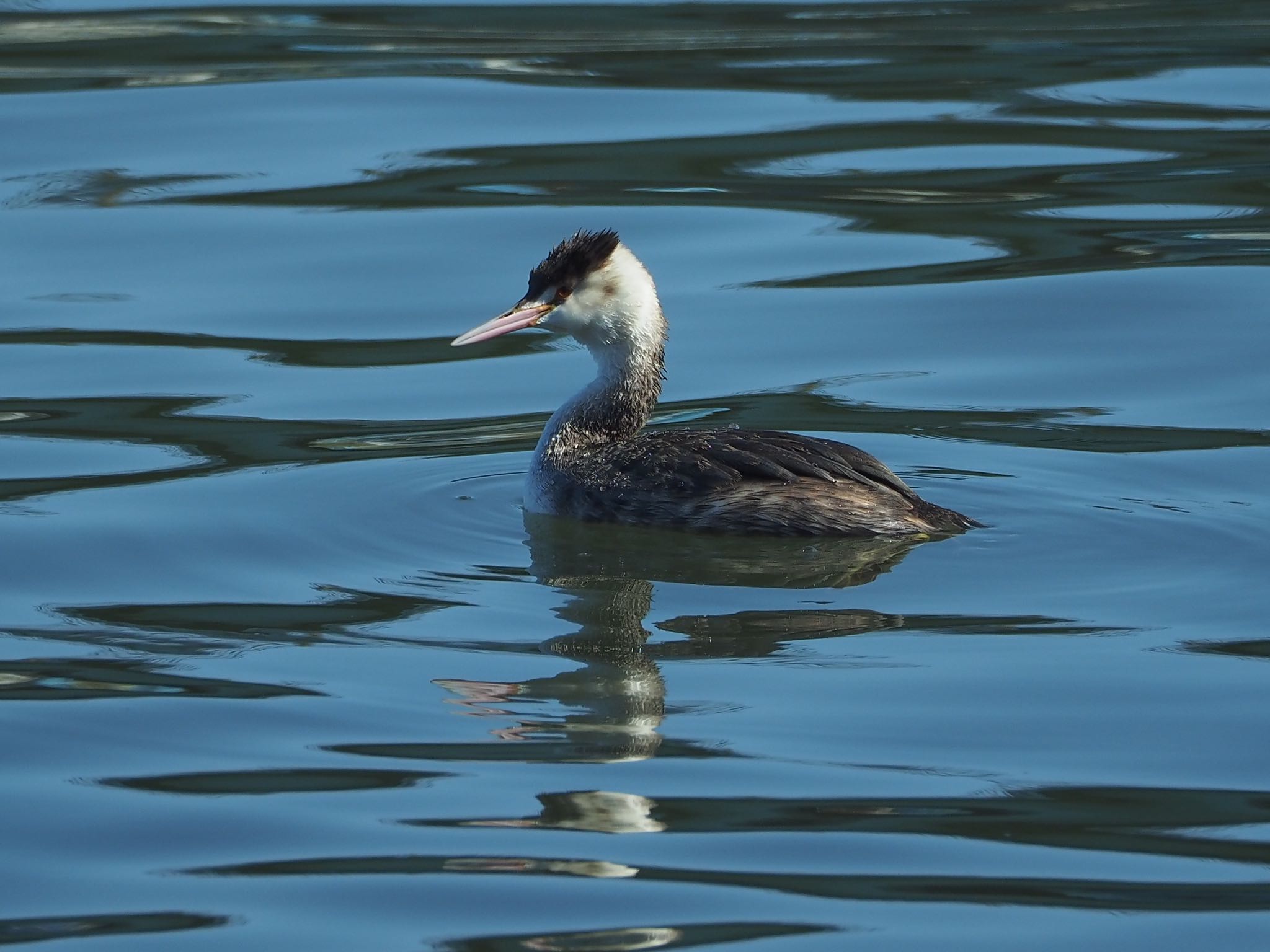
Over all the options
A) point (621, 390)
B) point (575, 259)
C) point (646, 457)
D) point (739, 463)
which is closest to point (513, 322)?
point (575, 259)

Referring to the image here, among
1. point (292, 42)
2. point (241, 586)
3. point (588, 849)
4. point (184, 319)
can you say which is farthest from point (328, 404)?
point (292, 42)

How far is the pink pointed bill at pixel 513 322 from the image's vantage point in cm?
845

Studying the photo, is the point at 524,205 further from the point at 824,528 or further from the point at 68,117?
the point at 824,528

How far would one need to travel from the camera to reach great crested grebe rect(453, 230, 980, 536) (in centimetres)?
753

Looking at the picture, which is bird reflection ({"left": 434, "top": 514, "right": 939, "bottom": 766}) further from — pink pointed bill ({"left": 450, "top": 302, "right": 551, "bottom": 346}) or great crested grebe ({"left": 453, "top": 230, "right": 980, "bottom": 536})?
pink pointed bill ({"left": 450, "top": 302, "right": 551, "bottom": 346})

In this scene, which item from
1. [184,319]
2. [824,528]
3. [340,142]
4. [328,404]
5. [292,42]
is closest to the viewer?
[824,528]

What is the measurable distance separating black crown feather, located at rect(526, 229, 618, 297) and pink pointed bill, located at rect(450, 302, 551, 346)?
Answer: 90 mm

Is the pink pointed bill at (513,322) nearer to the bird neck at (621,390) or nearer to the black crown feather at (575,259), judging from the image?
the black crown feather at (575,259)

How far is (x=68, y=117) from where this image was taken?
13703 millimetres

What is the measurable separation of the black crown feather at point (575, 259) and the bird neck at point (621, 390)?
282 millimetres

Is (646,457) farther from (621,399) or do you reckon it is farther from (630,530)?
(621,399)

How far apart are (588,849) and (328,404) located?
4.82 m

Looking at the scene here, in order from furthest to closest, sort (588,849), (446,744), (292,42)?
(292,42) → (446,744) → (588,849)

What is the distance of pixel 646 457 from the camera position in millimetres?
7895
